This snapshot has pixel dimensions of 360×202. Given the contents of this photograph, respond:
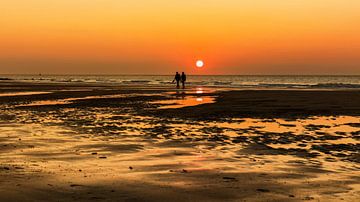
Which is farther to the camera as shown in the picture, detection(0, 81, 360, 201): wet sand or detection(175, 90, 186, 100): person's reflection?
detection(175, 90, 186, 100): person's reflection

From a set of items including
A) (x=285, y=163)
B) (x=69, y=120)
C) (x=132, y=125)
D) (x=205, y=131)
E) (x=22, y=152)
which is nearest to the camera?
(x=285, y=163)

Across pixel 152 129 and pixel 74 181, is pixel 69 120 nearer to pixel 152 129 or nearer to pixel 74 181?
pixel 152 129

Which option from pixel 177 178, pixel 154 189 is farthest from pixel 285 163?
pixel 154 189

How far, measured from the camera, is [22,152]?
1133cm

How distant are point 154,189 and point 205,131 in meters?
8.35

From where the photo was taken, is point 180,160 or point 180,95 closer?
point 180,160

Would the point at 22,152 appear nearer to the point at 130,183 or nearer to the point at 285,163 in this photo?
the point at 130,183

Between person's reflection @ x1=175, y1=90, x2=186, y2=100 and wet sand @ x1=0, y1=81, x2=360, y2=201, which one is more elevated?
wet sand @ x1=0, y1=81, x2=360, y2=201

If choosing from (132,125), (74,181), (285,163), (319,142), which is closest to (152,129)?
(132,125)

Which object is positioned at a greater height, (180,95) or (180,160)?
(180,160)

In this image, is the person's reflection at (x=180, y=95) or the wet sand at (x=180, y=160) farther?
the person's reflection at (x=180, y=95)

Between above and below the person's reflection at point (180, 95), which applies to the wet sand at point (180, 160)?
above

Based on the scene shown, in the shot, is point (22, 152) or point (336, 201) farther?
point (22, 152)

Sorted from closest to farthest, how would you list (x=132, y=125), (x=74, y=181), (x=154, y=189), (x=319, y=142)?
(x=154, y=189)
(x=74, y=181)
(x=319, y=142)
(x=132, y=125)
